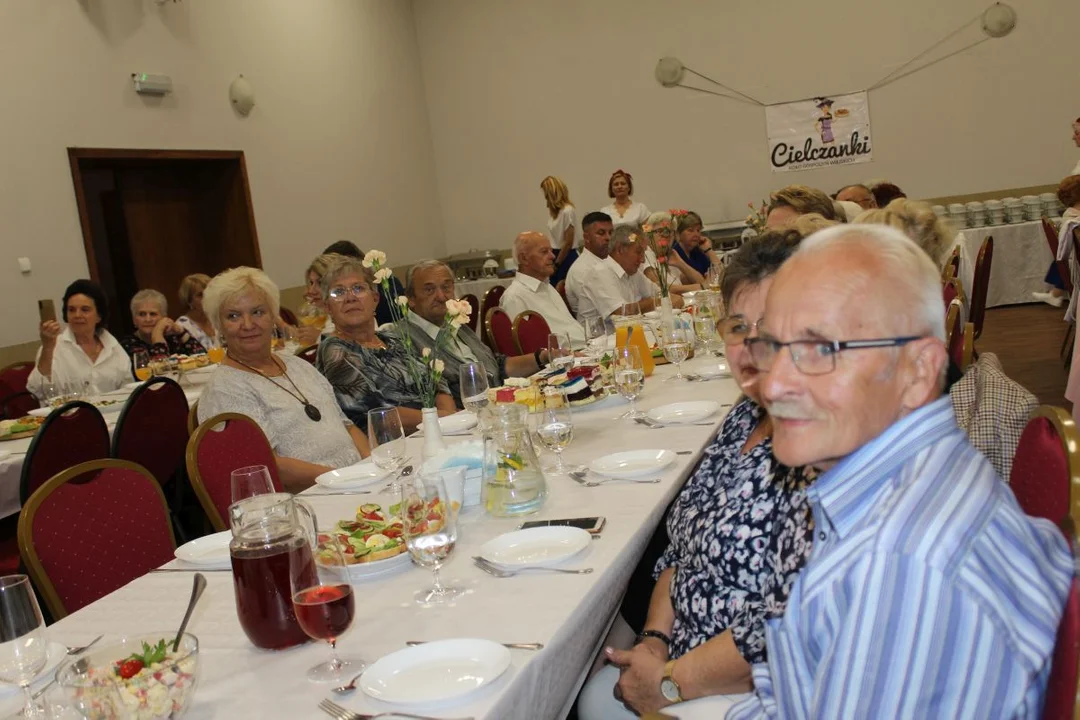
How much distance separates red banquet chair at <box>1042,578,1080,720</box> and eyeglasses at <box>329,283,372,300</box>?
306 centimetres

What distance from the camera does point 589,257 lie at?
6.63 meters

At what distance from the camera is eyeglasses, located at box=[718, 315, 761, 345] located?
6.43ft

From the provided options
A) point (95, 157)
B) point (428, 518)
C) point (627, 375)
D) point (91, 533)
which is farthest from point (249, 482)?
point (95, 157)

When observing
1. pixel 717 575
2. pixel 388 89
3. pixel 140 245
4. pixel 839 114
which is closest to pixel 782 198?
pixel 717 575

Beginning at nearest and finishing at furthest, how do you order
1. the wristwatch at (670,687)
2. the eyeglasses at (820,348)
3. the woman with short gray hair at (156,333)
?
the eyeglasses at (820,348) → the wristwatch at (670,687) → the woman with short gray hair at (156,333)

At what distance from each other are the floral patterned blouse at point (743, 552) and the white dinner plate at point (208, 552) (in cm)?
90

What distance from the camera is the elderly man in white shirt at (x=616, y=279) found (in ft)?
21.4

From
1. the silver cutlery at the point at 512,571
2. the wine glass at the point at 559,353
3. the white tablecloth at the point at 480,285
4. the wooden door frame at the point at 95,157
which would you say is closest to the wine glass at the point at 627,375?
the wine glass at the point at 559,353

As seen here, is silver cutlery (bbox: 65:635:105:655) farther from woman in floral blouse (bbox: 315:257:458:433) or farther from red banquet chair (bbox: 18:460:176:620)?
woman in floral blouse (bbox: 315:257:458:433)

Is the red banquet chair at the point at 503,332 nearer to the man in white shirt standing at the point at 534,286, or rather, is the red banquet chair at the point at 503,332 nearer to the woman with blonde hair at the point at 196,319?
the man in white shirt standing at the point at 534,286

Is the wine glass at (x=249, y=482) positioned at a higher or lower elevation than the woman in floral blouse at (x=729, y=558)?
higher

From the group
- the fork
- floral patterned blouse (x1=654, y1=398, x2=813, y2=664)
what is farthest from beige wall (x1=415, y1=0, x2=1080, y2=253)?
the fork

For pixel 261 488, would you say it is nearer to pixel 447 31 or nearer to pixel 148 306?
pixel 148 306

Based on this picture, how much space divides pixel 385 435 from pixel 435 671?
1.05m
